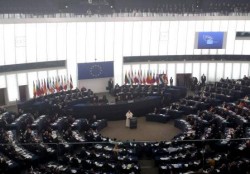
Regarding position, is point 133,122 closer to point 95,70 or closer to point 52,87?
point 52,87

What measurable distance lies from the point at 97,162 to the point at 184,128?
8.64 metres

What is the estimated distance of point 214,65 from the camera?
41.1m

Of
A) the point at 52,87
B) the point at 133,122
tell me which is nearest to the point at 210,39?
the point at 133,122

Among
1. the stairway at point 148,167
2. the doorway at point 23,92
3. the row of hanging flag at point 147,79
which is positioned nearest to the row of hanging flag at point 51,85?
the doorway at point 23,92

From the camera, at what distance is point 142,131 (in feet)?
87.0

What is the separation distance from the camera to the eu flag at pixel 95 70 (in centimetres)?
3753

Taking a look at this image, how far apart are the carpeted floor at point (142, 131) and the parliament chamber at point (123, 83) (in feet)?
0.96

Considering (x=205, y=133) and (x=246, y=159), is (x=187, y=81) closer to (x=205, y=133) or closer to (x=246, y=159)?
(x=205, y=133)

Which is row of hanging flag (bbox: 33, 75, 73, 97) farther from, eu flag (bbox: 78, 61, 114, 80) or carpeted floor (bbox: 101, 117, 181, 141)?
carpeted floor (bbox: 101, 117, 181, 141)

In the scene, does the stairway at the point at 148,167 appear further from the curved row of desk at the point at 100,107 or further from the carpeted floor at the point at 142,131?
the curved row of desk at the point at 100,107

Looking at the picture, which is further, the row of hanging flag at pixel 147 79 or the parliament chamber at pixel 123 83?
the row of hanging flag at pixel 147 79

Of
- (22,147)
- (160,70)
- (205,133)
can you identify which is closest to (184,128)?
(205,133)

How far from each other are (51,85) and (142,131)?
42.0ft

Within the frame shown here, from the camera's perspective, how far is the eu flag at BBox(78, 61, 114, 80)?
1478 inches
